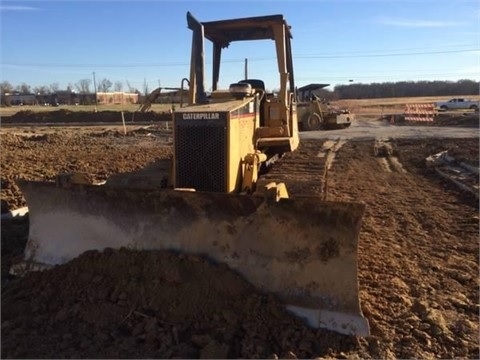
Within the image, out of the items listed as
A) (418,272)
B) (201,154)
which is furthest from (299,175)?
(418,272)

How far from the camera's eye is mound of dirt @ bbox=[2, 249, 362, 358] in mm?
3783

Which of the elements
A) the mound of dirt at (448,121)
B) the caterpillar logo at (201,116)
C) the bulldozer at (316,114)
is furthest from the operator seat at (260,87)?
the mound of dirt at (448,121)

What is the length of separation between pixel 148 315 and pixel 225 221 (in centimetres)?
110

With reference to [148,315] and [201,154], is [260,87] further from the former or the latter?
[148,315]

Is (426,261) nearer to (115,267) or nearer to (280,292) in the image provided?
(280,292)

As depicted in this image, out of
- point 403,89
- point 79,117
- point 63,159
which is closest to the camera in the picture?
point 63,159

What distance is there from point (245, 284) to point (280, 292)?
33 cm

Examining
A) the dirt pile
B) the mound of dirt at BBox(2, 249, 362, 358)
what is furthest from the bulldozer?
the mound of dirt at BBox(2, 249, 362, 358)

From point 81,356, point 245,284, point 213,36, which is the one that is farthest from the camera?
point 213,36

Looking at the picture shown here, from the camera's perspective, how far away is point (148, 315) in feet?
13.7

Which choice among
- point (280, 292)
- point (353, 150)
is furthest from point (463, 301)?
point (353, 150)

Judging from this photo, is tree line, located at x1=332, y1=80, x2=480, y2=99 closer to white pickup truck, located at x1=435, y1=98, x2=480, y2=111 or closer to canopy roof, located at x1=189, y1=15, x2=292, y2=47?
white pickup truck, located at x1=435, y1=98, x2=480, y2=111

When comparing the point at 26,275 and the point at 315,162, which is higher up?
the point at 315,162

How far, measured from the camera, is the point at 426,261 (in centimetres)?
590
